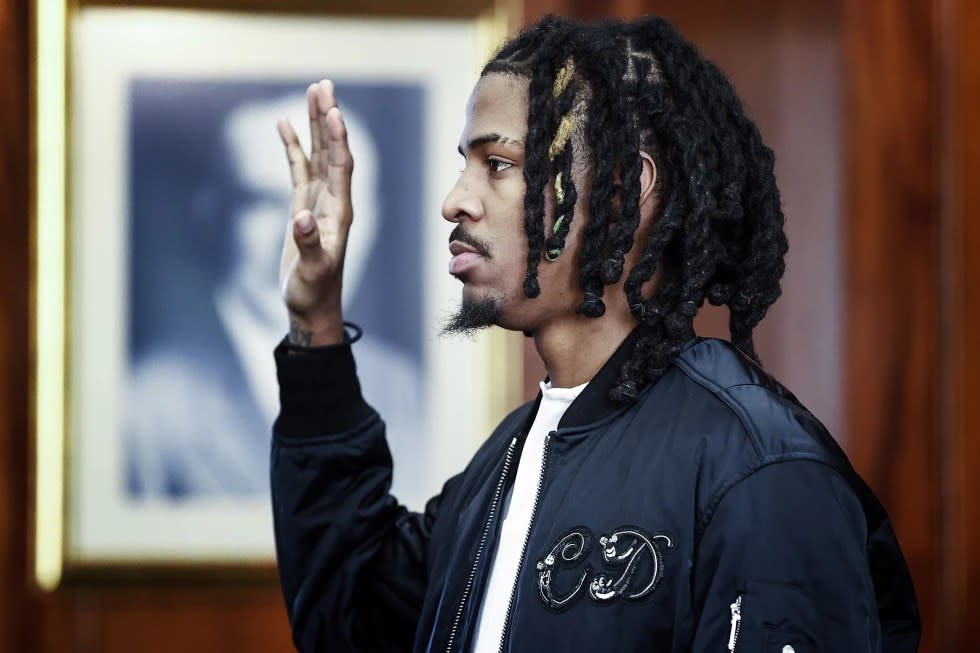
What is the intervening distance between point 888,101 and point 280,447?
4.45 ft

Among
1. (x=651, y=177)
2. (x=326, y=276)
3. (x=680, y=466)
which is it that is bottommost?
(x=680, y=466)

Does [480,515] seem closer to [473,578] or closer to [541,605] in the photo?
[473,578]

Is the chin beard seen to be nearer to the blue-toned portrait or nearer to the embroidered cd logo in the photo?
the embroidered cd logo

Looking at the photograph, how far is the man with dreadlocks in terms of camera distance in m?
1.07

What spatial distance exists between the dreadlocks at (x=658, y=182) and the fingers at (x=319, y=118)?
0.32m

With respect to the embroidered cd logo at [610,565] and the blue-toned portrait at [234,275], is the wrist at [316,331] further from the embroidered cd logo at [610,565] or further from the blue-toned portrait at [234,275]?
the blue-toned portrait at [234,275]

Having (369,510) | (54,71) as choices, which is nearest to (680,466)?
(369,510)

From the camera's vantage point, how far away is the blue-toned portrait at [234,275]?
2176 millimetres

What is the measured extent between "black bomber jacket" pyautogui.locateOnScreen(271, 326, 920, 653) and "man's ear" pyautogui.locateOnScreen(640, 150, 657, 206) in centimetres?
18

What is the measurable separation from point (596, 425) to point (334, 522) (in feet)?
1.45

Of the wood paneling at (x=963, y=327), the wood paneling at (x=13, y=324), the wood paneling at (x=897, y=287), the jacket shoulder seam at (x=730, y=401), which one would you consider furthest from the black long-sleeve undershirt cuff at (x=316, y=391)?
the wood paneling at (x=963, y=327)

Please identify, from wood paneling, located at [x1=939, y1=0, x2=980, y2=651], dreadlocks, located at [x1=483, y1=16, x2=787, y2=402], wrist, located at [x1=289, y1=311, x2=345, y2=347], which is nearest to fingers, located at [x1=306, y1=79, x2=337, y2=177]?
wrist, located at [x1=289, y1=311, x2=345, y2=347]

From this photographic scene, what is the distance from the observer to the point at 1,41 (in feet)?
6.97

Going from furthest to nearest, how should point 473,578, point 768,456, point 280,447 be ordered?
1. point 280,447
2. point 473,578
3. point 768,456
